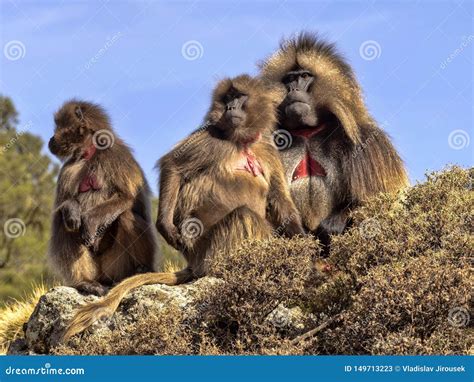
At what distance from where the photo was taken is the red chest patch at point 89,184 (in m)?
8.93

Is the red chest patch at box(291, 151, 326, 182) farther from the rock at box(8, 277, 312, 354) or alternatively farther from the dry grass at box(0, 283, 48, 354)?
the dry grass at box(0, 283, 48, 354)

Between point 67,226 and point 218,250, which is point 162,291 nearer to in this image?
point 218,250

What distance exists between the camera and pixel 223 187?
8430 mm

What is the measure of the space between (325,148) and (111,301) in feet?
9.35

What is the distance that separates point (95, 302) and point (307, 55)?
139 inches

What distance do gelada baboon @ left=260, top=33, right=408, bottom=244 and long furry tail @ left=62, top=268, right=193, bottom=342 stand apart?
161 centimetres

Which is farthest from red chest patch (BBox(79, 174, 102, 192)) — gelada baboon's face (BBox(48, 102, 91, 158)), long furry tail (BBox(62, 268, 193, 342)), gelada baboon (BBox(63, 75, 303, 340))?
long furry tail (BBox(62, 268, 193, 342))

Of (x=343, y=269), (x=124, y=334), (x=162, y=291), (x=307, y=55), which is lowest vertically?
(x=124, y=334)

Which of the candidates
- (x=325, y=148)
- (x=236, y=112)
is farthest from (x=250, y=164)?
(x=325, y=148)

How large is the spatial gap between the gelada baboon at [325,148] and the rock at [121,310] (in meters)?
1.67

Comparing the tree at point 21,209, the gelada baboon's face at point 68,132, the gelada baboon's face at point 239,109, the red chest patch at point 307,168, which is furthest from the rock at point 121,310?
the tree at point 21,209

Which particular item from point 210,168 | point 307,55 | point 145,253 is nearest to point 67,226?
point 145,253

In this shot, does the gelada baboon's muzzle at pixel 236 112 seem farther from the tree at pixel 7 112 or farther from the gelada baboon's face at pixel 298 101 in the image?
the tree at pixel 7 112

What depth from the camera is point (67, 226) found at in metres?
8.68
